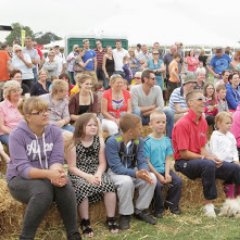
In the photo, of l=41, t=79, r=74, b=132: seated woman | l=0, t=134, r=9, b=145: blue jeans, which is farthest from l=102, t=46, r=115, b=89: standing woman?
l=0, t=134, r=9, b=145: blue jeans

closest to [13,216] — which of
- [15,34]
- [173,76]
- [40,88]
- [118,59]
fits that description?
[40,88]

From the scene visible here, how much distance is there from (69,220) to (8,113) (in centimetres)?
260

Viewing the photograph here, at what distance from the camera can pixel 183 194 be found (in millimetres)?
5273

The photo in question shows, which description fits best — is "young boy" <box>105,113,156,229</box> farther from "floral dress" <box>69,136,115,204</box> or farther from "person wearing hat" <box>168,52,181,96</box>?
"person wearing hat" <box>168,52,181,96</box>

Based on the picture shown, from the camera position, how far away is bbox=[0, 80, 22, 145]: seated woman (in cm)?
605

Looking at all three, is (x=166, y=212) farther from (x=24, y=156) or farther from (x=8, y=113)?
(x=8, y=113)

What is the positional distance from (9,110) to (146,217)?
2.63m

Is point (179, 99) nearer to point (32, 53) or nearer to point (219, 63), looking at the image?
point (219, 63)

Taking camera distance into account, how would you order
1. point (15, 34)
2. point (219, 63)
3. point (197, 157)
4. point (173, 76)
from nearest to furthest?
point (197, 157)
point (219, 63)
point (173, 76)
point (15, 34)

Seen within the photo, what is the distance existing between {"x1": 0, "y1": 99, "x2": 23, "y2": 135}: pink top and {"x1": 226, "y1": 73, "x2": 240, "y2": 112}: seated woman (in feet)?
14.0

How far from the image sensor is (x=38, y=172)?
389 cm

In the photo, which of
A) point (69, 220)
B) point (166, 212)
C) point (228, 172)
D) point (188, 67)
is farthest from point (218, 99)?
point (188, 67)

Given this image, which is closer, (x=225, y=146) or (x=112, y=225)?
(x=112, y=225)

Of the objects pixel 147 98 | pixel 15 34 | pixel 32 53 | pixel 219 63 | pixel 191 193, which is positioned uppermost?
pixel 15 34
